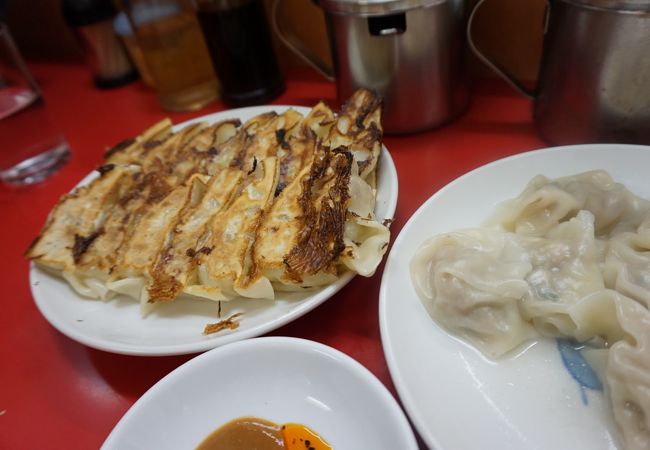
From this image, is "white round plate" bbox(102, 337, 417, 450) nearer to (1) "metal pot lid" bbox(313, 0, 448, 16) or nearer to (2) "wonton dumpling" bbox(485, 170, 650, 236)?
(2) "wonton dumpling" bbox(485, 170, 650, 236)

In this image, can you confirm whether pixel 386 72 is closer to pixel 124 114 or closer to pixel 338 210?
pixel 338 210

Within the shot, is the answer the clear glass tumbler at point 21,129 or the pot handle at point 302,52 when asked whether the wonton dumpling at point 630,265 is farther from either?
the clear glass tumbler at point 21,129

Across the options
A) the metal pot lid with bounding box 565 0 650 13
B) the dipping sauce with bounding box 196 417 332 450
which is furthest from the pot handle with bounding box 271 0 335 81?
the dipping sauce with bounding box 196 417 332 450

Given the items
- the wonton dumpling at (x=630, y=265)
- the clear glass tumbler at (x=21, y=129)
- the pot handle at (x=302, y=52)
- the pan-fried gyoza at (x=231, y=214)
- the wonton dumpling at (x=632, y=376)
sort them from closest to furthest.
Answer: the wonton dumpling at (x=632, y=376) → the wonton dumpling at (x=630, y=265) → the pan-fried gyoza at (x=231, y=214) → the pot handle at (x=302, y=52) → the clear glass tumbler at (x=21, y=129)

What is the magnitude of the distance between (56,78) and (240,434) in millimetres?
2935

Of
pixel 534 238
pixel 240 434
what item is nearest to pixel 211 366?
pixel 240 434

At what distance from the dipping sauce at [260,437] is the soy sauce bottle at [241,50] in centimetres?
149

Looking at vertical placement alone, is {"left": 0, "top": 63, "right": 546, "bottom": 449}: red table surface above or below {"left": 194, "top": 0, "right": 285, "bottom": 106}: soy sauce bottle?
below

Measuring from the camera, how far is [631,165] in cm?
116

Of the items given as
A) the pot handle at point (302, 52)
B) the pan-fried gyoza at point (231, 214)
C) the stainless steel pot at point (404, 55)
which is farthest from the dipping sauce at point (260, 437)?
the pot handle at point (302, 52)

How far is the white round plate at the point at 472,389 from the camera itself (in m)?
0.77

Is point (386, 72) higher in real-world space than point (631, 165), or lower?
higher

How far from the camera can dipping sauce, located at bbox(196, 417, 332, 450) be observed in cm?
83

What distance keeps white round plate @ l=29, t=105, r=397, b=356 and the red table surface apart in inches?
3.9
